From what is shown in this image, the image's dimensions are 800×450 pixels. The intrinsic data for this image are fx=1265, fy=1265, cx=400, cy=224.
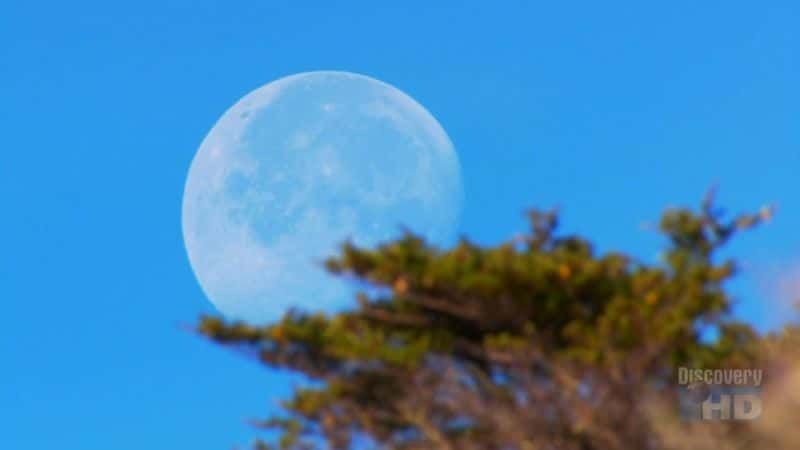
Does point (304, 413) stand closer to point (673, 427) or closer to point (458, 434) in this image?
point (458, 434)

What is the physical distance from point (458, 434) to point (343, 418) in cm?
128

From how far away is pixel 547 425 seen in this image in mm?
10891

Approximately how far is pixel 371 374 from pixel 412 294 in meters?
0.92

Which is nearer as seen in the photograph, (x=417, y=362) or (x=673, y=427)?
(x=673, y=427)

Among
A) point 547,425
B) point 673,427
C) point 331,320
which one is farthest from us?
point 331,320

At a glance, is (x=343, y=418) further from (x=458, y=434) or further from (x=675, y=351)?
(x=675, y=351)

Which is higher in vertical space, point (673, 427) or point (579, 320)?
point (579, 320)

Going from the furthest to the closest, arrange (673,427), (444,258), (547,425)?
(444,258), (547,425), (673,427)

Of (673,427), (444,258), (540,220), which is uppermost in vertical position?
(540,220)

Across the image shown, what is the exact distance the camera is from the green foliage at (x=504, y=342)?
10.9 metres

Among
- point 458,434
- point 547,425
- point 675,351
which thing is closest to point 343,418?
point 458,434

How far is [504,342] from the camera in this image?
11.2 metres

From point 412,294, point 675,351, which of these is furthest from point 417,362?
point 675,351

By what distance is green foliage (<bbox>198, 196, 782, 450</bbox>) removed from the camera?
10.9m
